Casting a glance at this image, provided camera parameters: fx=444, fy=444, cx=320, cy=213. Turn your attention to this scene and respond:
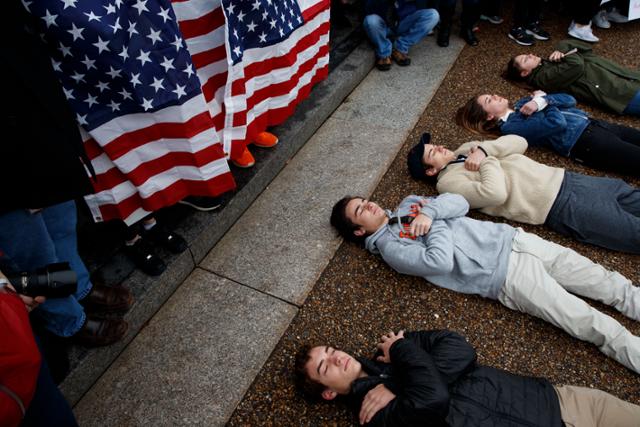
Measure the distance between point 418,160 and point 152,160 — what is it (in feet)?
6.36

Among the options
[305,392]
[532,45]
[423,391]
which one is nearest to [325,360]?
[305,392]

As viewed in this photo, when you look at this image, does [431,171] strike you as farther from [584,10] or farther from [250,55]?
[584,10]

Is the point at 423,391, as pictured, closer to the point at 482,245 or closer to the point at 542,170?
the point at 482,245

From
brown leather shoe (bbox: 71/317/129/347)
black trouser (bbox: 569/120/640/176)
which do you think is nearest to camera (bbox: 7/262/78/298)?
brown leather shoe (bbox: 71/317/129/347)

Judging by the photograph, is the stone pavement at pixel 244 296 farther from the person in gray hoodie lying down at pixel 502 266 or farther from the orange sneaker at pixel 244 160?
the person in gray hoodie lying down at pixel 502 266

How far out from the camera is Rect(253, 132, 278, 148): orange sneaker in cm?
364

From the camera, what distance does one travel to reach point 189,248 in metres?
2.88

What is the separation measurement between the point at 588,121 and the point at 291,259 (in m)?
2.71

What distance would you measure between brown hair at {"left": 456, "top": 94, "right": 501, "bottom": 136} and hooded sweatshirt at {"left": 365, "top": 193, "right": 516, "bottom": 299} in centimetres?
127

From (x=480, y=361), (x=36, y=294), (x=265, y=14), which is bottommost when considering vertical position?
(x=480, y=361)

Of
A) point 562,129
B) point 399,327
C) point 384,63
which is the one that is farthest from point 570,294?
point 384,63

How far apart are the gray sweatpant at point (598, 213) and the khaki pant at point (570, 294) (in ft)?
1.09

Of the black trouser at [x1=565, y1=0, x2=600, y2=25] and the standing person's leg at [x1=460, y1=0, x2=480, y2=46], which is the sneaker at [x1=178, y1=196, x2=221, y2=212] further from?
the black trouser at [x1=565, y1=0, x2=600, y2=25]

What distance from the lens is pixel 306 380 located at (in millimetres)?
2219
